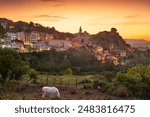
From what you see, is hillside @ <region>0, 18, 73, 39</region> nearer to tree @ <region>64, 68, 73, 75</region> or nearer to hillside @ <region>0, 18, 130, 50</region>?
hillside @ <region>0, 18, 130, 50</region>

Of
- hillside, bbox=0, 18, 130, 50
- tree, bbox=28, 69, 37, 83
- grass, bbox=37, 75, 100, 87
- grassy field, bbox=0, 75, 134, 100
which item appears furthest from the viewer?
hillside, bbox=0, 18, 130, 50

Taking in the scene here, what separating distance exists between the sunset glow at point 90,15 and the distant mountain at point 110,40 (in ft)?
0.46

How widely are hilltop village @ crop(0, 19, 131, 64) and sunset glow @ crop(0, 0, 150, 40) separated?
0.63 feet

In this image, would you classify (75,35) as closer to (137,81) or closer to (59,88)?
(59,88)

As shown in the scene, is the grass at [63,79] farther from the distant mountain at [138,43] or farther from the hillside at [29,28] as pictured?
the distant mountain at [138,43]

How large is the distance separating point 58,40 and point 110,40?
1313 millimetres

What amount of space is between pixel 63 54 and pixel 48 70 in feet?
1.75

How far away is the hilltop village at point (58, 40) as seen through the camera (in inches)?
443

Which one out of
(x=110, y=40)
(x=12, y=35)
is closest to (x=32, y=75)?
(x=12, y=35)

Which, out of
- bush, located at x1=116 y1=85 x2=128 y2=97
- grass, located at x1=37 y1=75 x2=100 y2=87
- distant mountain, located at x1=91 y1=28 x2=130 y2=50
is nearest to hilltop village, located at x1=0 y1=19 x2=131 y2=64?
distant mountain, located at x1=91 y1=28 x2=130 y2=50

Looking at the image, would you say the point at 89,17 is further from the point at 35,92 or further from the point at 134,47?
the point at 35,92

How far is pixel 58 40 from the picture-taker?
11406 mm

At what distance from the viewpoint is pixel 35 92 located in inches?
366

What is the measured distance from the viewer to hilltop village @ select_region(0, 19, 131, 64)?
1125cm
